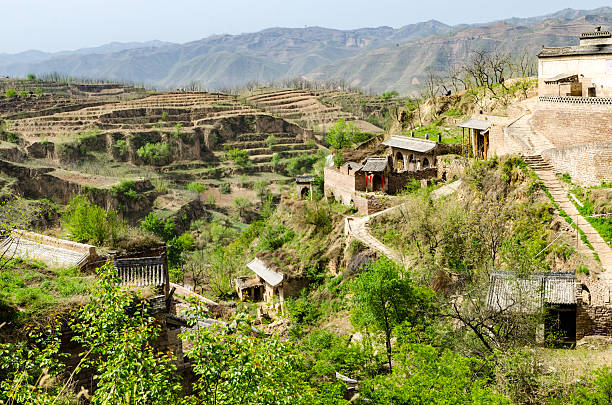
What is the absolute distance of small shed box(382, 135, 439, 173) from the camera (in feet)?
121

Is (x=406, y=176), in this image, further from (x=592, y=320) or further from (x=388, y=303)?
(x=592, y=320)

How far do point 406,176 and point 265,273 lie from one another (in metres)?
11.9

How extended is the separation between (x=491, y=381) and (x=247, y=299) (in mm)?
23465

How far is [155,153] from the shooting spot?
108 m

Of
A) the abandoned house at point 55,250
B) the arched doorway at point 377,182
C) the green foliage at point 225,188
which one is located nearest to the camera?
A: the abandoned house at point 55,250

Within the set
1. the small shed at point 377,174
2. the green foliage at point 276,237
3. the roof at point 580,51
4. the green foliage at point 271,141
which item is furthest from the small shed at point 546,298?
the green foliage at point 271,141

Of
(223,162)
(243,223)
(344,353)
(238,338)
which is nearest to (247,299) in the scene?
(344,353)

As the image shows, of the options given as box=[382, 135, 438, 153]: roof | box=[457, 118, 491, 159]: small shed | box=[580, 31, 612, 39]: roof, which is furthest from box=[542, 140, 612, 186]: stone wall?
box=[580, 31, 612, 39]: roof

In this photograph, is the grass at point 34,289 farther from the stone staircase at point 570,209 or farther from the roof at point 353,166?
the roof at point 353,166

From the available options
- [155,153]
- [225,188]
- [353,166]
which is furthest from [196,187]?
[353,166]

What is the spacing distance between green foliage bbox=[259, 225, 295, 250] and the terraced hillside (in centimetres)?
8573

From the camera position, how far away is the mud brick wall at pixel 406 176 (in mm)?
36062

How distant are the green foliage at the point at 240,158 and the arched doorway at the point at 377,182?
244 ft

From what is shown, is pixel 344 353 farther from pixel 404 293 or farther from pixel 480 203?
pixel 480 203
